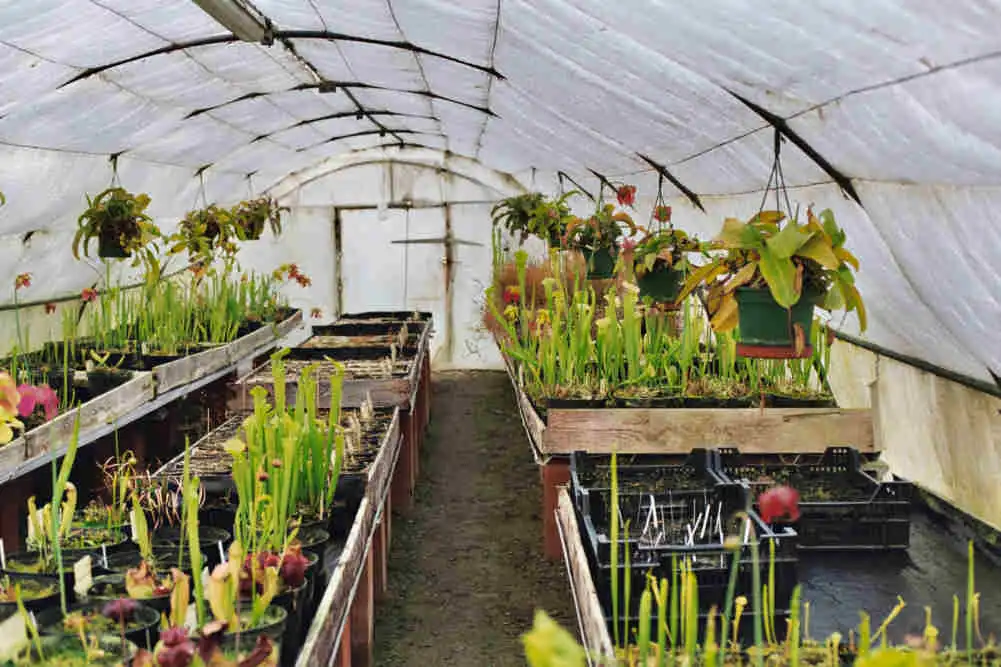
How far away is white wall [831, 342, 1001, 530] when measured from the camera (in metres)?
3.74

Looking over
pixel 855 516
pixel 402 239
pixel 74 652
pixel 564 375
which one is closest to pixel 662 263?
pixel 564 375

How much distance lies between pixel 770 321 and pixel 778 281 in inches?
6.5

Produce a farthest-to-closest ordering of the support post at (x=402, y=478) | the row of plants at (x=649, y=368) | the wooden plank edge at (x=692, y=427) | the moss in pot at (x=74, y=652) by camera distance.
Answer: the support post at (x=402, y=478)
the row of plants at (x=649, y=368)
the wooden plank edge at (x=692, y=427)
the moss in pot at (x=74, y=652)

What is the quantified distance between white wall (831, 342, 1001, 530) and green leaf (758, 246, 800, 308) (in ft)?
4.97

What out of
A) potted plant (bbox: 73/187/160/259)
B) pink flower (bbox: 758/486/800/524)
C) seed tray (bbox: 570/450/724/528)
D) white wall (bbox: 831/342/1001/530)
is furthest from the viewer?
potted plant (bbox: 73/187/160/259)

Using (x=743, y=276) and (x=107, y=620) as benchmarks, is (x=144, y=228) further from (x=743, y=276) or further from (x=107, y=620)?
(x=743, y=276)

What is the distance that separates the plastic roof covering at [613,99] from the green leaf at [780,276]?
1.40ft

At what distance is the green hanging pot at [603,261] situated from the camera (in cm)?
543

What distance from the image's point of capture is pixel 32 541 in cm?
282

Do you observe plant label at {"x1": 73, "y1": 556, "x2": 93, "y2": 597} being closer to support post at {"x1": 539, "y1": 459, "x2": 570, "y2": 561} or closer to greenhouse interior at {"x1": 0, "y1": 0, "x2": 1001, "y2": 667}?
greenhouse interior at {"x1": 0, "y1": 0, "x2": 1001, "y2": 667}

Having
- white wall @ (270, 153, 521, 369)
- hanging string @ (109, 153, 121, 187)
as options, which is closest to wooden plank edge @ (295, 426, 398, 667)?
hanging string @ (109, 153, 121, 187)

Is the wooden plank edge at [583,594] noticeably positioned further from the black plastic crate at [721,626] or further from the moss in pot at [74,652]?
the moss in pot at [74,652]

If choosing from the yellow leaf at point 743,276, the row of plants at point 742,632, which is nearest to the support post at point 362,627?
the row of plants at point 742,632

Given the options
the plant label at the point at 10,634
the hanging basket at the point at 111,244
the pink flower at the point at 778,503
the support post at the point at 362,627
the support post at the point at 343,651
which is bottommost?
the support post at the point at 362,627
